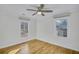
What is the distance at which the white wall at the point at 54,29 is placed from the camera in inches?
64.3

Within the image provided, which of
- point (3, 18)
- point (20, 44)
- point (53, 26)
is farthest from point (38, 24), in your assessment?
point (3, 18)

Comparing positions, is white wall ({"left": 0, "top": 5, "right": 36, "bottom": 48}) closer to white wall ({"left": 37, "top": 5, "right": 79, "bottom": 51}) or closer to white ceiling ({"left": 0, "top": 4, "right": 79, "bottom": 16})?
white ceiling ({"left": 0, "top": 4, "right": 79, "bottom": 16})

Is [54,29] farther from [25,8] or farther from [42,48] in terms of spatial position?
[25,8]

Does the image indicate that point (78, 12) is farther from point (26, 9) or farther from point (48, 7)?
point (26, 9)

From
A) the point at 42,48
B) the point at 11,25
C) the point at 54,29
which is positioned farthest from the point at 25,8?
the point at 42,48

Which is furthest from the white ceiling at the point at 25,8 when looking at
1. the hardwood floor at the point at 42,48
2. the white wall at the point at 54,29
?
the hardwood floor at the point at 42,48

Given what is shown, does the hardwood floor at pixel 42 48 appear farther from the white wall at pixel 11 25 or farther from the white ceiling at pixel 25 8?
the white ceiling at pixel 25 8

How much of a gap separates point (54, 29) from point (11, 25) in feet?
2.08

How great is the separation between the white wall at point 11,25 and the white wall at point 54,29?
120 mm

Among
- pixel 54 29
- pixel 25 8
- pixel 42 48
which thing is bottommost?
pixel 42 48

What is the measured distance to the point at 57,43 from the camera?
1680 mm

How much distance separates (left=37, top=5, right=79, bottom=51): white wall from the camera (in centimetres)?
163

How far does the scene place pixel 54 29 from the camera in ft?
5.56
